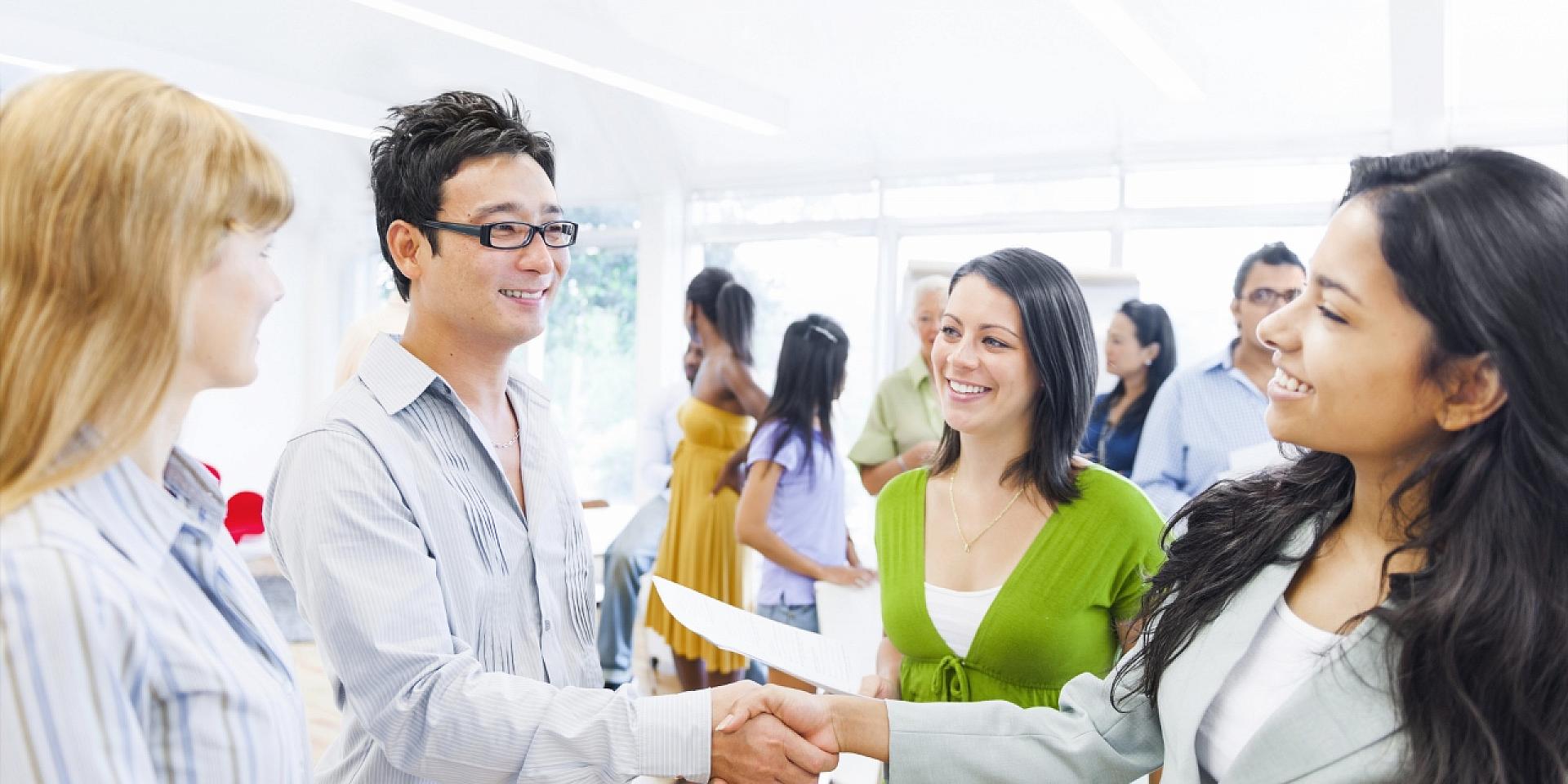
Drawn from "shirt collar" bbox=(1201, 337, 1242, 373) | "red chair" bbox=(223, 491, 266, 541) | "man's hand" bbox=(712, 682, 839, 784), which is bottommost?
"red chair" bbox=(223, 491, 266, 541)

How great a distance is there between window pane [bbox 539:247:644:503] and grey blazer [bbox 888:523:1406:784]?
24.0 feet

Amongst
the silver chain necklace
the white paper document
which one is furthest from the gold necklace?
the silver chain necklace

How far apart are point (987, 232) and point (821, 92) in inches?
61.8

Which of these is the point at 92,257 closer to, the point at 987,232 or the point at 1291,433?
the point at 1291,433

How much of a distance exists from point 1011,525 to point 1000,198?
5503 millimetres

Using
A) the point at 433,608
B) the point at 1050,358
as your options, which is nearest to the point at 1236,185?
the point at 1050,358

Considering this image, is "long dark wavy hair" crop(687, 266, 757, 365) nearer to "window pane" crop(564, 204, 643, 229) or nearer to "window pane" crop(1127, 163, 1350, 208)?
"window pane" crop(1127, 163, 1350, 208)

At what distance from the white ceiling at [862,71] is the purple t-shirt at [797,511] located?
Answer: 305 centimetres

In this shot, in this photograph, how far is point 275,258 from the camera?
367 inches

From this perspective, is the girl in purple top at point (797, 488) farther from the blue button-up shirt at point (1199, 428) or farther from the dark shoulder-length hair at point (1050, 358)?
the dark shoulder-length hair at point (1050, 358)

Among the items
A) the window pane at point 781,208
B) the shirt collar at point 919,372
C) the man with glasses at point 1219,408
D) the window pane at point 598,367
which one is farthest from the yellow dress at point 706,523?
the window pane at point 598,367

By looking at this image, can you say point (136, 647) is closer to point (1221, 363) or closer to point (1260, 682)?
point (1260, 682)

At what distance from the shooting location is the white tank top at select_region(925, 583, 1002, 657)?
5.90ft

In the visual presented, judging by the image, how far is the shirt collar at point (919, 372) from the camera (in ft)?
12.6
